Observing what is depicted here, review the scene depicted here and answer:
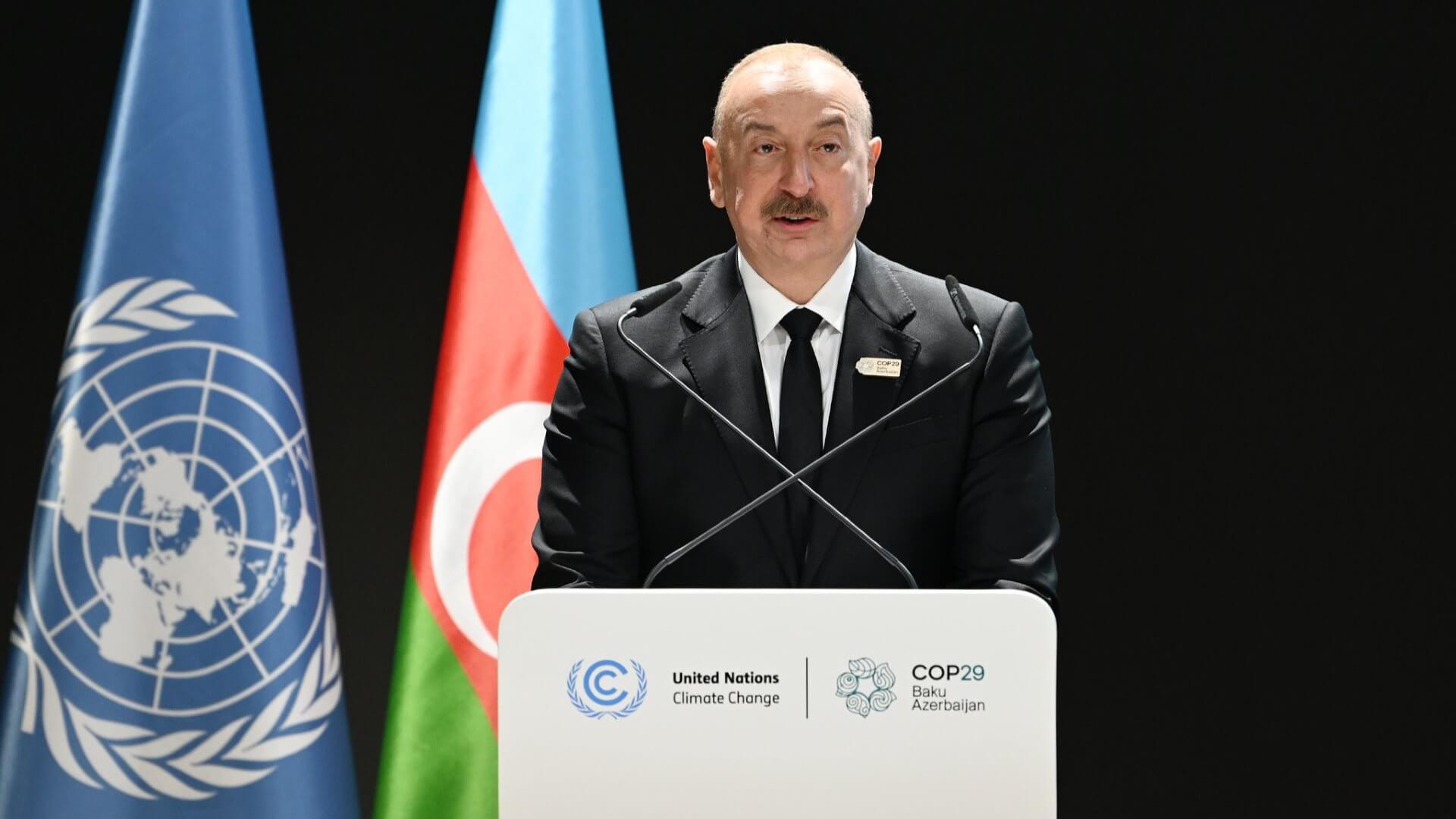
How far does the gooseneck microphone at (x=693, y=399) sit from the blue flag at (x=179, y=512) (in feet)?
3.42

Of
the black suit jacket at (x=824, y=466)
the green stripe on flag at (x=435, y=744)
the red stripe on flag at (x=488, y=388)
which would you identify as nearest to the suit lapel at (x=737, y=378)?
the black suit jacket at (x=824, y=466)

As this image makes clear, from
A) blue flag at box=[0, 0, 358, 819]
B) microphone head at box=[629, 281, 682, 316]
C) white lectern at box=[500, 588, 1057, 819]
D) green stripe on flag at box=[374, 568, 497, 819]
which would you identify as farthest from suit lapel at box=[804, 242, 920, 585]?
blue flag at box=[0, 0, 358, 819]

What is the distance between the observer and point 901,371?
1672 millimetres

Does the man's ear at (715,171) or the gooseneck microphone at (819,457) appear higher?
the man's ear at (715,171)

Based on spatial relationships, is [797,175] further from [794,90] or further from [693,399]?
[693,399]

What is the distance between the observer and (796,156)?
1.69m

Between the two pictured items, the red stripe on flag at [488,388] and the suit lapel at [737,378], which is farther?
the red stripe on flag at [488,388]

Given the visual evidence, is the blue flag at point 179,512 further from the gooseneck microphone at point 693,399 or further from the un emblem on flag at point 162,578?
the gooseneck microphone at point 693,399

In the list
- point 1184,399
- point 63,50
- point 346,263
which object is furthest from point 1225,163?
point 63,50

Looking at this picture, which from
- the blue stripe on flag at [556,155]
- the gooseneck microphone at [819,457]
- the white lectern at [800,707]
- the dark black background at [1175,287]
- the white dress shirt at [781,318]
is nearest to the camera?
the white lectern at [800,707]

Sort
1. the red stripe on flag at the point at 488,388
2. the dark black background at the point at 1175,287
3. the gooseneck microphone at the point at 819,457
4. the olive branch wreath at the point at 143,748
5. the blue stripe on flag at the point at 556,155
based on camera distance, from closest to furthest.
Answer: the gooseneck microphone at the point at 819,457 → the olive branch wreath at the point at 143,748 → the red stripe on flag at the point at 488,388 → the blue stripe on flag at the point at 556,155 → the dark black background at the point at 1175,287

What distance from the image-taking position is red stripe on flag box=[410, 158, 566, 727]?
2.52 metres

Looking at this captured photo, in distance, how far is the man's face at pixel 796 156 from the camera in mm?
1688

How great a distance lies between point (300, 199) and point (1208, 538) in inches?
82.3
